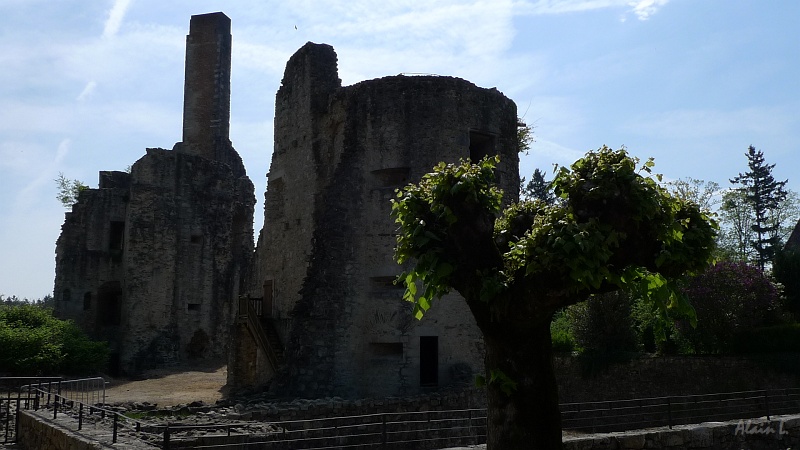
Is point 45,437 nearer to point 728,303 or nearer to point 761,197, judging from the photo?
point 728,303

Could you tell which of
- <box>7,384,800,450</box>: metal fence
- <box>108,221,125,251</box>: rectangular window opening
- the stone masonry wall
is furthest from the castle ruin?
<box>108,221,125,251</box>: rectangular window opening

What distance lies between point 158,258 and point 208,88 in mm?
13041

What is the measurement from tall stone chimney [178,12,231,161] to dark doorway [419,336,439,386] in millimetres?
22932

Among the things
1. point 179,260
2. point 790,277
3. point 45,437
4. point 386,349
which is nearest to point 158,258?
point 179,260

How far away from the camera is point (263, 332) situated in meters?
20.7

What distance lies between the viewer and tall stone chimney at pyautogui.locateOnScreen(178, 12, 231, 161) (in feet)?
128

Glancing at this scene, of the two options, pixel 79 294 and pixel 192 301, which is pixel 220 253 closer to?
pixel 192 301

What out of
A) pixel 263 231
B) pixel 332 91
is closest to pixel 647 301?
pixel 332 91

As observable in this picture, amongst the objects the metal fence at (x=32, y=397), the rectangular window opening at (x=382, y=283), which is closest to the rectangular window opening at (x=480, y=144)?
the rectangular window opening at (x=382, y=283)

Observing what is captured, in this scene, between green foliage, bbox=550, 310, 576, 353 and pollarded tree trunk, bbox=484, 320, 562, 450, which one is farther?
green foliage, bbox=550, 310, 576, 353

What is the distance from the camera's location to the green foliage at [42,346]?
23516 mm

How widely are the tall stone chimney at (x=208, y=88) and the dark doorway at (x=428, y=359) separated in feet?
75.2

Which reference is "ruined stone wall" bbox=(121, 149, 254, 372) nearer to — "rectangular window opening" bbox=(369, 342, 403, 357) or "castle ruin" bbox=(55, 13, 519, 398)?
"castle ruin" bbox=(55, 13, 519, 398)

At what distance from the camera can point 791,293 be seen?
24.8m
